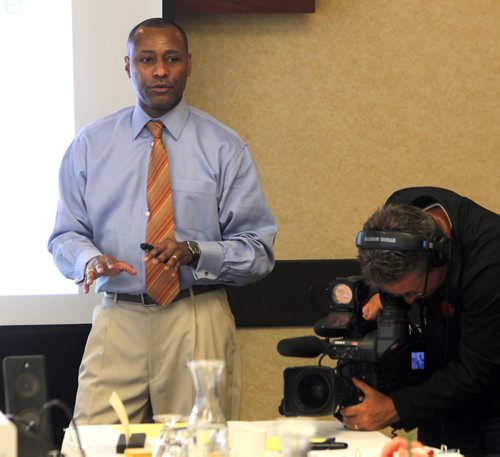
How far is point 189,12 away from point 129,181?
3.54ft

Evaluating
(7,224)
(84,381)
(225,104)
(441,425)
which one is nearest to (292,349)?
(441,425)

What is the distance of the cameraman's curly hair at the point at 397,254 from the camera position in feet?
8.68

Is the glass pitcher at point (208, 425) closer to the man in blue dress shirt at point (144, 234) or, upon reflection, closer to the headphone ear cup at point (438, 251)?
the headphone ear cup at point (438, 251)

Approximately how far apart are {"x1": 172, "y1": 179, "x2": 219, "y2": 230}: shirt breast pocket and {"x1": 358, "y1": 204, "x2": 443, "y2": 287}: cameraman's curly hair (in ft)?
2.66

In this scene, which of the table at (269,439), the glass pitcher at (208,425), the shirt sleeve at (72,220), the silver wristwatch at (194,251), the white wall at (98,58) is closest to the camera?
the glass pitcher at (208,425)

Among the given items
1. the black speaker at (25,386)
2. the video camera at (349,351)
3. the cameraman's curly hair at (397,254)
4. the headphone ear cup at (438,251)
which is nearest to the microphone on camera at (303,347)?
the video camera at (349,351)

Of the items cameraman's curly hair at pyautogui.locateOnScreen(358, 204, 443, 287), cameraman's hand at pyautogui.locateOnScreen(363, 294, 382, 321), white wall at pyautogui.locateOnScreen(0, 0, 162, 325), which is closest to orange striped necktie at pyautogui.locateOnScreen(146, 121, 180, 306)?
white wall at pyautogui.locateOnScreen(0, 0, 162, 325)

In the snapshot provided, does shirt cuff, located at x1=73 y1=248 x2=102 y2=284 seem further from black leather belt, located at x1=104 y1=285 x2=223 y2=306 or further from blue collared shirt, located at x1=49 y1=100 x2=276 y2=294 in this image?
black leather belt, located at x1=104 y1=285 x2=223 y2=306

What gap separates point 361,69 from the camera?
4.45 metres

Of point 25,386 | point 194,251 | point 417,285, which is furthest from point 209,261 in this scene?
point 25,386

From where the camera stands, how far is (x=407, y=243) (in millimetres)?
2619

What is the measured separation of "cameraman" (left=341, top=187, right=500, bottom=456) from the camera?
8.80 feet

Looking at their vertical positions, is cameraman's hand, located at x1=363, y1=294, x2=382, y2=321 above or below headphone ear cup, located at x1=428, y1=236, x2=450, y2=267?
below

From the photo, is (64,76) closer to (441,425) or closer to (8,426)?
(441,425)
